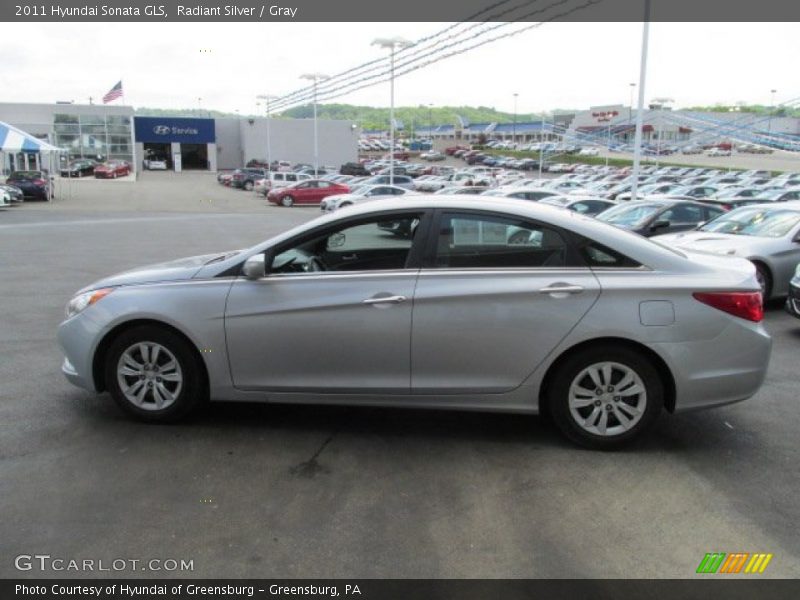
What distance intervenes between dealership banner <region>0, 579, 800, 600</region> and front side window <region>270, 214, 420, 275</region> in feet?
6.82

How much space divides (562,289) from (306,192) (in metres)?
34.2

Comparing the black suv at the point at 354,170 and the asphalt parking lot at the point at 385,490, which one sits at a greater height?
the black suv at the point at 354,170

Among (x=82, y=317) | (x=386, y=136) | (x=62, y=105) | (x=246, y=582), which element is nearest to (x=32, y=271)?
(x=82, y=317)

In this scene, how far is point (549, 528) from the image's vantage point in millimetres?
3320

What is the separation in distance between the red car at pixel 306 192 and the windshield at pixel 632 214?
25335 millimetres

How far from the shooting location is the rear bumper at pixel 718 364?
4070 mm

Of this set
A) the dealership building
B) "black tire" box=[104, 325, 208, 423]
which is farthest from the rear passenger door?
the dealership building

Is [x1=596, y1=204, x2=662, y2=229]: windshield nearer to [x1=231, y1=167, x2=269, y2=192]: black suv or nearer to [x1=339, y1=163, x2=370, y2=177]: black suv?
[x1=231, y1=167, x2=269, y2=192]: black suv

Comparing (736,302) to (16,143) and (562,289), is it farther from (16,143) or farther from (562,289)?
(16,143)

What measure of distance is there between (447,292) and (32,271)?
9.96 meters

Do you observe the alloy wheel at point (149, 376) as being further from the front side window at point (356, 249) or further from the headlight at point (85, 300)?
the front side window at point (356, 249)

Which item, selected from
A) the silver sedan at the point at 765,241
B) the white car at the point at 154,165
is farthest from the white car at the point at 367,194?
the white car at the point at 154,165

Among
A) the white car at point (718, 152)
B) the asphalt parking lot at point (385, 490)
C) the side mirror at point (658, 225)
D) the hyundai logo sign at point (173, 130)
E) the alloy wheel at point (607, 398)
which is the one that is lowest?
the asphalt parking lot at point (385, 490)
